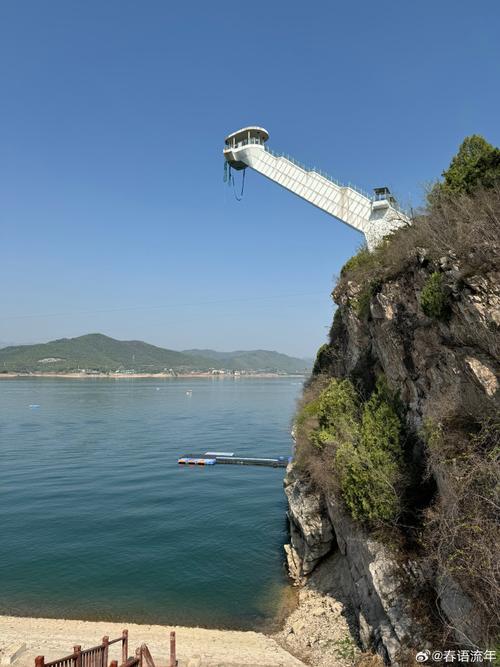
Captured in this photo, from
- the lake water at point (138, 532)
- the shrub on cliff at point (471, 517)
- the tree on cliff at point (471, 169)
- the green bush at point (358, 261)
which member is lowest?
the lake water at point (138, 532)

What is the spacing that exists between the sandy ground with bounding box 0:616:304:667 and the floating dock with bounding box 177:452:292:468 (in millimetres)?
31371

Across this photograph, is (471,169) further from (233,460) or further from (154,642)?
(233,460)

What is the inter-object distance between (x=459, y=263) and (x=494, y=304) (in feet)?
6.27

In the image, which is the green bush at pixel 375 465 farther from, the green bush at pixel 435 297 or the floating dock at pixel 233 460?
the floating dock at pixel 233 460

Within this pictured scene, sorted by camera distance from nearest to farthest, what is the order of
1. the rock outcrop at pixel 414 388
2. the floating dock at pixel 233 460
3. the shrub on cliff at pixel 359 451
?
the rock outcrop at pixel 414 388
the shrub on cliff at pixel 359 451
the floating dock at pixel 233 460

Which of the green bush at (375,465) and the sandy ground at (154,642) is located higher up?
the green bush at (375,465)

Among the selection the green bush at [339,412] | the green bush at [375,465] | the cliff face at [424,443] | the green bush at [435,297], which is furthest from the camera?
the green bush at [339,412]

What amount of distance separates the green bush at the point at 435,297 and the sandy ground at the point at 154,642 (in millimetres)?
13220

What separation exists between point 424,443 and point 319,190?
66.1 feet

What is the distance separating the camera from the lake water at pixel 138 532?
22.1 m

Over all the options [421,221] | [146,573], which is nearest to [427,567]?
[421,221]

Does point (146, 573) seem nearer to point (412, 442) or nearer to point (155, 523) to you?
point (155, 523)

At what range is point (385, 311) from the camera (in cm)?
1805

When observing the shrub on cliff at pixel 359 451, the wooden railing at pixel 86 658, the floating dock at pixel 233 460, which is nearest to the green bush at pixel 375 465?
the shrub on cliff at pixel 359 451
